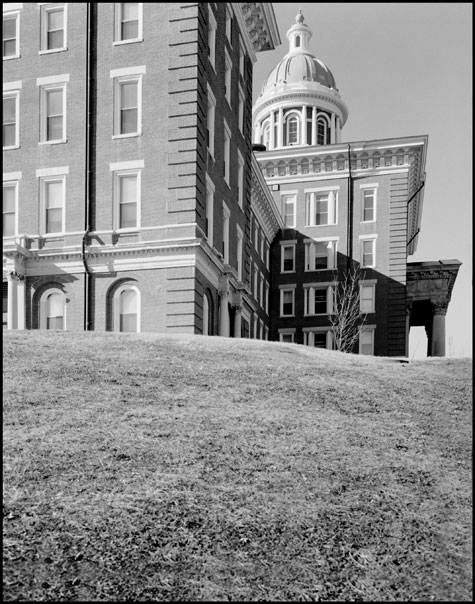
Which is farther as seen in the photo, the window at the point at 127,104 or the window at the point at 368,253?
the window at the point at 368,253

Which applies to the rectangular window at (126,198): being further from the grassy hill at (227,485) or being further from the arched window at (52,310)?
the grassy hill at (227,485)

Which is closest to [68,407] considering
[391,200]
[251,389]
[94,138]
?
[251,389]

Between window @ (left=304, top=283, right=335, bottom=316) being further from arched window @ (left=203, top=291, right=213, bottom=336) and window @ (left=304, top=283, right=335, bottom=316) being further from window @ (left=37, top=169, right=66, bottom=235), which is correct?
window @ (left=37, top=169, right=66, bottom=235)

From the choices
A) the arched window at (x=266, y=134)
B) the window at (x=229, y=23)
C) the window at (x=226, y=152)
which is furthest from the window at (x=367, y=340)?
the arched window at (x=266, y=134)

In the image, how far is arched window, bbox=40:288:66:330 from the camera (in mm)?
28594

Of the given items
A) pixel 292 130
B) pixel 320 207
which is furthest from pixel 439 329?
pixel 292 130

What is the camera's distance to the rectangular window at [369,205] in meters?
52.9

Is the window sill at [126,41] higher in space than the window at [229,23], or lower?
lower

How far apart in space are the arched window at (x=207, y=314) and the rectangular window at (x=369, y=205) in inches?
1011

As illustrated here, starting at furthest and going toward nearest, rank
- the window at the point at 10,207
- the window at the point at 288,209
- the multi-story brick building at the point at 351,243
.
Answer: the window at the point at 288,209 → the multi-story brick building at the point at 351,243 → the window at the point at 10,207

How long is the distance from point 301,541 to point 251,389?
6.24m

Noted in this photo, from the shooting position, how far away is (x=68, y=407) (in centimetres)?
1251

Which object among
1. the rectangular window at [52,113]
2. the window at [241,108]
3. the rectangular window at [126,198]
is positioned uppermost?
the window at [241,108]

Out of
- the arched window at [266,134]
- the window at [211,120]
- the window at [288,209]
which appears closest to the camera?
the window at [211,120]
